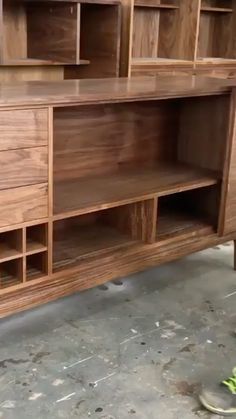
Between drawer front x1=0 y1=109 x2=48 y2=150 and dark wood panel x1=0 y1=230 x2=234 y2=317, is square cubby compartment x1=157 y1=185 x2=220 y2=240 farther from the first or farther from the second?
drawer front x1=0 y1=109 x2=48 y2=150

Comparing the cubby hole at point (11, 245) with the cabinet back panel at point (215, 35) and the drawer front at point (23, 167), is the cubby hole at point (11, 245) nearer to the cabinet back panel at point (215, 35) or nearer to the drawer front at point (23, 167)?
the drawer front at point (23, 167)

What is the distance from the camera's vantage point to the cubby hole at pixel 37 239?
5.97 ft

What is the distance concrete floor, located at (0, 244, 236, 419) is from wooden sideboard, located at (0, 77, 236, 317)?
0.17 metres

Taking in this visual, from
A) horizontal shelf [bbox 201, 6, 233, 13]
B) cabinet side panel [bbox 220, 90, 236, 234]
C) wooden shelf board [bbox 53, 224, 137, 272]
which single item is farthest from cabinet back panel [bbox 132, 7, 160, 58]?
wooden shelf board [bbox 53, 224, 137, 272]

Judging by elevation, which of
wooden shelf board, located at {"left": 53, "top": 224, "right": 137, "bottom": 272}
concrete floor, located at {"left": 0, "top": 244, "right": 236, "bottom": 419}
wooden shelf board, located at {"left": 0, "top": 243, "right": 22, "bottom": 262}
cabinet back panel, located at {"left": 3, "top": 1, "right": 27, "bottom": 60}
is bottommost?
concrete floor, located at {"left": 0, "top": 244, "right": 236, "bottom": 419}

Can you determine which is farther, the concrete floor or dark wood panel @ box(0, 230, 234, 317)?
dark wood panel @ box(0, 230, 234, 317)

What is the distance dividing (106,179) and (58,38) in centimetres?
135

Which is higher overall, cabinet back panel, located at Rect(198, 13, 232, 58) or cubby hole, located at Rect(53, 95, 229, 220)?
cabinet back panel, located at Rect(198, 13, 232, 58)

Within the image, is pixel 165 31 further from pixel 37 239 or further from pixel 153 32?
pixel 37 239

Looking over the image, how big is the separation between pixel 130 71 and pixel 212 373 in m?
2.17

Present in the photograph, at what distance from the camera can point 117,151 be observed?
2436 millimetres

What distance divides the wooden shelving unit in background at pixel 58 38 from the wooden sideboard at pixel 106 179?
98 centimetres

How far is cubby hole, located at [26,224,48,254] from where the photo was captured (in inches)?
71.6

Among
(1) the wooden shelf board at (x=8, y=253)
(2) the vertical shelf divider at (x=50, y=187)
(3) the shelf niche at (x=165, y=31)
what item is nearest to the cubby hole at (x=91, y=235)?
(2) the vertical shelf divider at (x=50, y=187)
